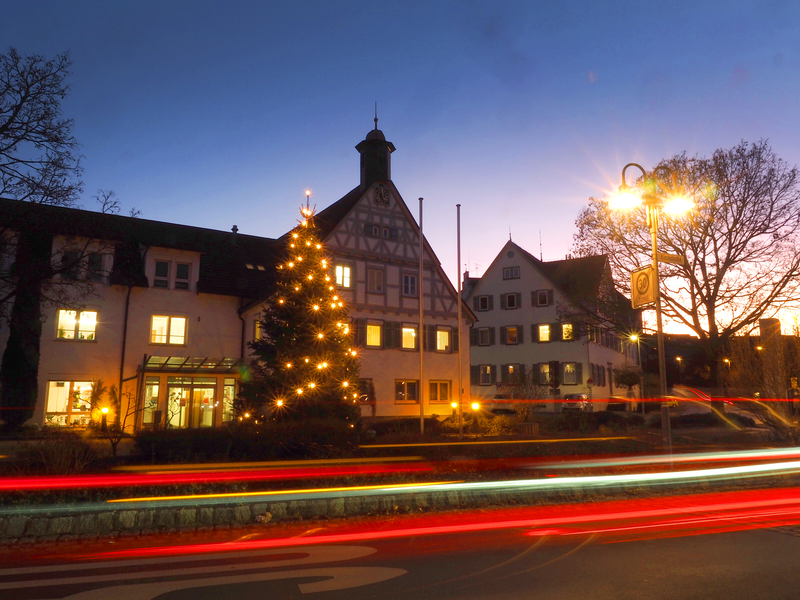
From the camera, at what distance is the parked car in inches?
1618

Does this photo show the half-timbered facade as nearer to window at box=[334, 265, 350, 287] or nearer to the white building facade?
window at box=[334, 265, 350, 287]

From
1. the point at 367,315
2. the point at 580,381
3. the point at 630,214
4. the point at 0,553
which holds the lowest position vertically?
the point at 0,553

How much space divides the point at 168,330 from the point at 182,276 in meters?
2.60

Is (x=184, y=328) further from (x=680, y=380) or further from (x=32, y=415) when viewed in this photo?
(x=680, y=380)

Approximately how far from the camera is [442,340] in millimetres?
35312

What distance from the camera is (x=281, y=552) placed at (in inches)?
286

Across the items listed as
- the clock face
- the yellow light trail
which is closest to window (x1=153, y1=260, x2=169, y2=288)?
the clock face

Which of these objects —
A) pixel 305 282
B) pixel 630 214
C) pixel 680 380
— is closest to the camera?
pixel 305 282

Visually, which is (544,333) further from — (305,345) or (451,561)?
(451,561)

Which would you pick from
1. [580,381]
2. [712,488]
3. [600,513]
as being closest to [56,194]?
[600,513]

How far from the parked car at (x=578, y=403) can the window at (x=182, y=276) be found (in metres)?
24.8

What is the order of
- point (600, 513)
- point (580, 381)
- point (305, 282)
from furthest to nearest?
point (580, 381) < point (305, 282) < point (600, 513)

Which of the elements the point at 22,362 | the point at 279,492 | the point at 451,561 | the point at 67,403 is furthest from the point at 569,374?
the point at 451,561

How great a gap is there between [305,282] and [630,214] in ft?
54.5
